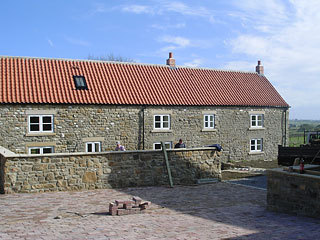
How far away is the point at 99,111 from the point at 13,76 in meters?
5.52

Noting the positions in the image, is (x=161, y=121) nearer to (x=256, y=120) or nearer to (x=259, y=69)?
(x=256, y=120)

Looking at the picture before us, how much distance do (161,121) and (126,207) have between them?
14.3 metres

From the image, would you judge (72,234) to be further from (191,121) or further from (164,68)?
(164,68)

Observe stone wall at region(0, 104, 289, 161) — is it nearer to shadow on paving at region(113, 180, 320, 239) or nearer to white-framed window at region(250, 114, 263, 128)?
white-framed window at region(250, 114, 263, 128)

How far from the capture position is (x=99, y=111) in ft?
72.1

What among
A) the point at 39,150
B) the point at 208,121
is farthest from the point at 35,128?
the point at 208,121

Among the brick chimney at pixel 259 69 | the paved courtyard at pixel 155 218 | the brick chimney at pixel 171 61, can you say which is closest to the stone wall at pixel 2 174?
the paved courtyard at pixel 155 218

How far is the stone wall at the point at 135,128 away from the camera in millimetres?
20016

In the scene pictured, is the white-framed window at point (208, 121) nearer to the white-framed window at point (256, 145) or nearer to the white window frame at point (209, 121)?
the white window frame at point (209, 121)

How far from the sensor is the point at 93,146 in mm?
21953

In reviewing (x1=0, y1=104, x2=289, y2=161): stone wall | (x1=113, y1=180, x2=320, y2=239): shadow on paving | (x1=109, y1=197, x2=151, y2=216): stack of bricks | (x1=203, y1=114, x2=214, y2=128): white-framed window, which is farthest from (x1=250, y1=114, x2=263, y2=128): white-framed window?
(x1=109, y1=197, x2=151, y2=216): stack of bricks

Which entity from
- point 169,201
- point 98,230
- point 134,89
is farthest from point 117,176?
point 134,89

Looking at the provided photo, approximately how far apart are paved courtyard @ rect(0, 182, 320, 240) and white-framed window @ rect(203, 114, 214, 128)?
12501 millimetres

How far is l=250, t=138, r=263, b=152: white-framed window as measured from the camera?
2880 cm
